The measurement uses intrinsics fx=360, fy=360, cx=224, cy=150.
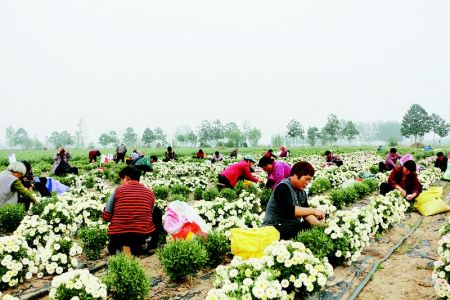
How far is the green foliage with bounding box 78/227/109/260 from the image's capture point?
6.50 m

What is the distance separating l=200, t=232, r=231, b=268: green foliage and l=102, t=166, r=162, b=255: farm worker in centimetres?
105

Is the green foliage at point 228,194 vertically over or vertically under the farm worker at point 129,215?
under

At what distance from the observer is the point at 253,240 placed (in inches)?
212

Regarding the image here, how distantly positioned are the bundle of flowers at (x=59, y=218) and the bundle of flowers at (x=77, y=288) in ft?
11.5

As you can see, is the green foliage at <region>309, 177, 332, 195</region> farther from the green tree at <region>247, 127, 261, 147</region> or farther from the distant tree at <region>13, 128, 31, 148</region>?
the distant tree at <region>13, 128, 31, 148</region>

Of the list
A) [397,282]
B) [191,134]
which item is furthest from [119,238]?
[191,134]

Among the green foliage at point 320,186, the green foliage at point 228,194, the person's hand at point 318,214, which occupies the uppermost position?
the person's hand at point 318,214

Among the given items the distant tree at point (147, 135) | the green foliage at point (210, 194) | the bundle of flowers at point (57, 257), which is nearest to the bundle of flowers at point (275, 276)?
the bundle of flowers at point (57, 257)

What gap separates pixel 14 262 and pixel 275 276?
145 inches

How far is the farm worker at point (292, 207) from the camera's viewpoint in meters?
5.49

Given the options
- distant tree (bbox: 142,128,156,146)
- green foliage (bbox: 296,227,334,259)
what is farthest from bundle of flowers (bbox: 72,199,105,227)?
distant tree (bbox: 142,128,156,146)

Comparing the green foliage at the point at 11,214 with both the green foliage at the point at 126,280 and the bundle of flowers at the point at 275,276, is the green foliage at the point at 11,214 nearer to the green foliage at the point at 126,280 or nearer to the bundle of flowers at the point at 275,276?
the green foliage at the point at 126,280

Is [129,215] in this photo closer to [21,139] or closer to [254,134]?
[254,134]

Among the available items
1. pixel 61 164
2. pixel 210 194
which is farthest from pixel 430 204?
pixel 61 164
